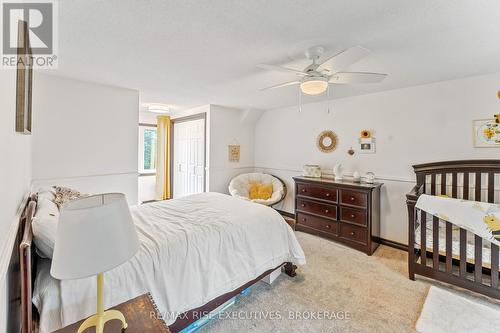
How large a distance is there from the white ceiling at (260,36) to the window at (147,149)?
2.96 metres

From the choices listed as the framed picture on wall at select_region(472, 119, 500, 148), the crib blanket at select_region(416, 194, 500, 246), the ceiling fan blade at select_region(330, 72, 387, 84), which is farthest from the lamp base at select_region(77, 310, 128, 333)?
the framed picture on wall at select_region(472, 119, 500, 148)

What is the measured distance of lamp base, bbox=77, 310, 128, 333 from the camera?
0.92 meters

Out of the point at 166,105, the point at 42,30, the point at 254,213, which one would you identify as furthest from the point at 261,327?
the point at 166,105

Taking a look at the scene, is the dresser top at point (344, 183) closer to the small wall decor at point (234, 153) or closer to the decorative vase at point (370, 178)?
the decorative vase at point (370, 178)

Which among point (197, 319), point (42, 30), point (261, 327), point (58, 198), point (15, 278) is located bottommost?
point (261, 327)

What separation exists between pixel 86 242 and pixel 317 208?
3254 mm

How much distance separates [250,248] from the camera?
2.03 metres

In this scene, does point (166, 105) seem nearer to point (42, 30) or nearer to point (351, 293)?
point (42, 30)

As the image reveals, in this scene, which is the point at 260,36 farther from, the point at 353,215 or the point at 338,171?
the point at 353,215

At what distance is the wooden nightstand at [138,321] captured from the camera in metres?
1.00

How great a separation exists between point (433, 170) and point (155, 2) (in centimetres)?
349

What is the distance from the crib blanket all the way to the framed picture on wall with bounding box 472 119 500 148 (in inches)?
39.1

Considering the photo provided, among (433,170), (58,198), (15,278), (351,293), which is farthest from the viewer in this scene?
(433,170)

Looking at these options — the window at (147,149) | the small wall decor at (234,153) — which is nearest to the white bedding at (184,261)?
the small wall decor at (234,153)
